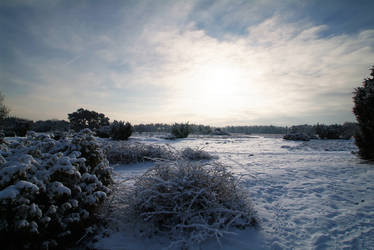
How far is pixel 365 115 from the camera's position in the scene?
645 cm

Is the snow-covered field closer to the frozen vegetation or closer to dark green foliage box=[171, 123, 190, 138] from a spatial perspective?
the frozen vegetation

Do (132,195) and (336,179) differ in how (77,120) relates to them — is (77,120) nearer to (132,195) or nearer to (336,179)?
(132,195)

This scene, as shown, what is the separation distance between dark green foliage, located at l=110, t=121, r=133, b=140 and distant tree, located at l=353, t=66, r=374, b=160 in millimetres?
13739

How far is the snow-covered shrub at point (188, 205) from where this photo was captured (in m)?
2.45

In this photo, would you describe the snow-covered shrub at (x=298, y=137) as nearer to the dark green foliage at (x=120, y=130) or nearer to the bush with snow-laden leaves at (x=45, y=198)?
the dark green foliage at (x=120, y=130)

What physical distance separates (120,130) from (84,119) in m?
→ 7.69

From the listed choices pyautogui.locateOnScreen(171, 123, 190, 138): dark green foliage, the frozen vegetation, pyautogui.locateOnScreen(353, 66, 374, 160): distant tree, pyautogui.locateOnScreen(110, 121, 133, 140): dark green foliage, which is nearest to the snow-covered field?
the frozen vegetation

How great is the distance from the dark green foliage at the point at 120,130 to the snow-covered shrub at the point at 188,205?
12223 millimetres

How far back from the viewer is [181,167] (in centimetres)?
307

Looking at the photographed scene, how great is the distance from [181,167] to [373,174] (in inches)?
220

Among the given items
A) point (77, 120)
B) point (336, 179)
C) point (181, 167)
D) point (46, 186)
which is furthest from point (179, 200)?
point (77, 120)

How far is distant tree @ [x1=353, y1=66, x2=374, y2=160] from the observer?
623cm

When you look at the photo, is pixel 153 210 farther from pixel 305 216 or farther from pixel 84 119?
pixel 84 119

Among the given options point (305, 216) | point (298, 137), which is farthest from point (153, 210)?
point (298, 137)
